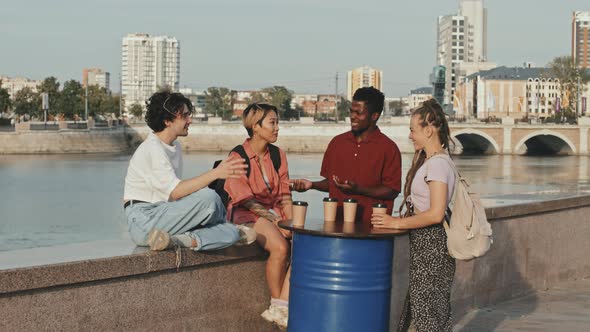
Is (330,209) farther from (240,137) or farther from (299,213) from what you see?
(240,137)

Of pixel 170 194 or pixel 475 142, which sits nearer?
pixel 170 194

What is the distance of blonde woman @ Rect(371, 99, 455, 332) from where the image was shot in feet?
13.8

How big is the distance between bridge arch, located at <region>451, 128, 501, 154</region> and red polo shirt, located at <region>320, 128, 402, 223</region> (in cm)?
6608

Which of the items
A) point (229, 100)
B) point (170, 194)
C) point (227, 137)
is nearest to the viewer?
point (170, 194)

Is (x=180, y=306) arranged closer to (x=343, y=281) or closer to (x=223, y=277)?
(x=223, y=277)

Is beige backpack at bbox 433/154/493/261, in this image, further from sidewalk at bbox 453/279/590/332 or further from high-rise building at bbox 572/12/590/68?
high-rise building at bbox 572/12/590/68

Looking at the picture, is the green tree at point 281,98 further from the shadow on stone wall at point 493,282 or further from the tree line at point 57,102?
the shadow on stone wall at point 493,282

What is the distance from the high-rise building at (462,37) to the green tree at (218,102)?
47.4m

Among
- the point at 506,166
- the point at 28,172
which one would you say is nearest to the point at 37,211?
the point at 28,172

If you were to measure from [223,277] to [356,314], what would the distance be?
3.14 feet

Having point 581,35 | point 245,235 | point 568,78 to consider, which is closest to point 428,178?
point 245,235

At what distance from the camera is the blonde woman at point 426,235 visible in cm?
420

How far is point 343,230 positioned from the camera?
4098 mm

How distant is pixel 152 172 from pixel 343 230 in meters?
0.88
